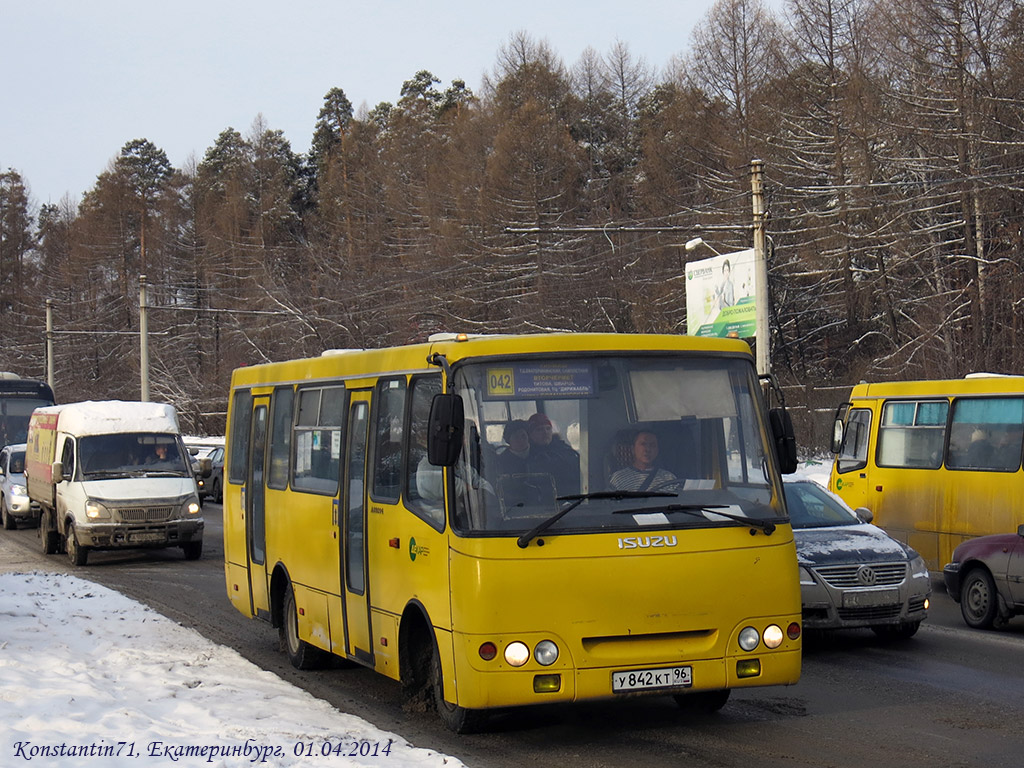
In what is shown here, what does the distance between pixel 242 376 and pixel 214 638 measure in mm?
2540

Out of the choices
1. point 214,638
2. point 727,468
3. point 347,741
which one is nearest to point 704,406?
point 727,468

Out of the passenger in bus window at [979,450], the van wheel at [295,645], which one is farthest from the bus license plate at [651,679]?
the passenger in bus window at [979,450]

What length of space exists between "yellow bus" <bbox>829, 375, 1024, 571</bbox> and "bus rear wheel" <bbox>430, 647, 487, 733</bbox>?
959cm

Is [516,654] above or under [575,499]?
under

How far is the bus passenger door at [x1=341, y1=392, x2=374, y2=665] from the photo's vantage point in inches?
361

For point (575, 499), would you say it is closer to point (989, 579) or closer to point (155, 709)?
point (155, 709)

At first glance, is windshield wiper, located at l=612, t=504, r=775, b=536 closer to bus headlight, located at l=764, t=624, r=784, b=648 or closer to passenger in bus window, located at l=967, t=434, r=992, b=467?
bus headlight, located at l=764, t=624, r=784, b=648

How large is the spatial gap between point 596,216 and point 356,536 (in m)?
50.1

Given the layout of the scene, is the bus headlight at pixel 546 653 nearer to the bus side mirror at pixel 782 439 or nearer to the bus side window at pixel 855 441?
the bus side mirror at pixel 782 439

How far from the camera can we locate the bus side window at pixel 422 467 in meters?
7.89

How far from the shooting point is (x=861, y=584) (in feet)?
38.0

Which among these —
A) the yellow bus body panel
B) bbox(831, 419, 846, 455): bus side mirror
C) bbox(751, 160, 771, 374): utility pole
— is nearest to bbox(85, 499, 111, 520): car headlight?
bbox(831, 419, 846, 455): bus side mirror

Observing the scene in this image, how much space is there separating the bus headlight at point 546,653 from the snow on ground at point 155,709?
79 centimetres

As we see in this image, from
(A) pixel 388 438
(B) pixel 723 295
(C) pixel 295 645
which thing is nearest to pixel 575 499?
(A) pixel 388 438
